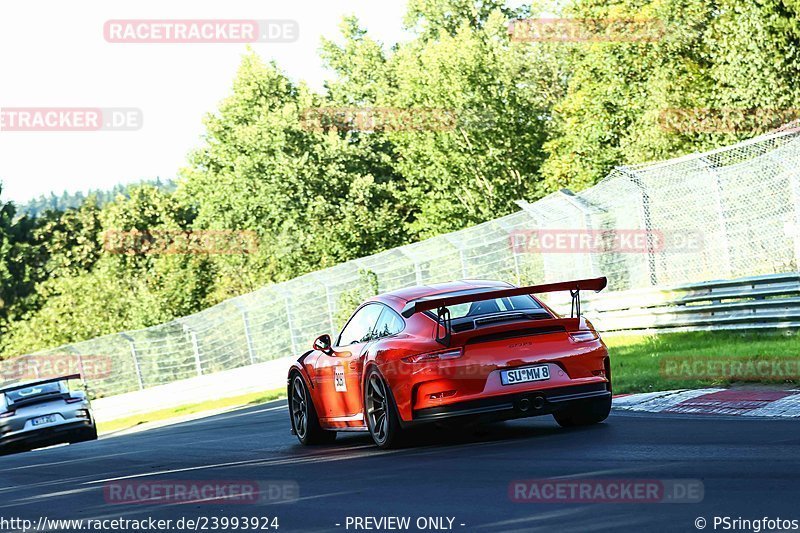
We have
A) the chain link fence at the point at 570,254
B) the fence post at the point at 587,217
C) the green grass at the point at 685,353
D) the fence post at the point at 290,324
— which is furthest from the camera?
the fence post at the point at 290,324

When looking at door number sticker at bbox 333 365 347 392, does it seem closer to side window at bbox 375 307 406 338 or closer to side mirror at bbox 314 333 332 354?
side mirror at bbox 314 333 332 354

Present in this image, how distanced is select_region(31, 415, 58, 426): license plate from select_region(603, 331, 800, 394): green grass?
925 centimetres

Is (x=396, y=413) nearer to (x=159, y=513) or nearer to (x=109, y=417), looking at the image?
(x=159, y=513)

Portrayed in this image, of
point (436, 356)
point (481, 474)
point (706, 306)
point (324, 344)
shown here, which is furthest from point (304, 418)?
point (706, 306)

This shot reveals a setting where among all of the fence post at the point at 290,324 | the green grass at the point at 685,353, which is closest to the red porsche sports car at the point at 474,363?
the green grass at the point at 685,353

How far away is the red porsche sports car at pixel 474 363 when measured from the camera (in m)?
9.88

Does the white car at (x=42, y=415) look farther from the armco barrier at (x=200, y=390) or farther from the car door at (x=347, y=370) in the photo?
the car door at (x=347, y=370)

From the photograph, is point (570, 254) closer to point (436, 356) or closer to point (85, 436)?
point (85, 436)

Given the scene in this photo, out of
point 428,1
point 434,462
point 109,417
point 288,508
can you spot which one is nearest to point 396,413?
point 434,462

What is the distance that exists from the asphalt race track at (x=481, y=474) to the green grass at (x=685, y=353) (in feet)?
7.27

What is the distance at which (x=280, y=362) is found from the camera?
3066 centimetres

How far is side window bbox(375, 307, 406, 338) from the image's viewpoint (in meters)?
10.7

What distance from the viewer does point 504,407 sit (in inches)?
388

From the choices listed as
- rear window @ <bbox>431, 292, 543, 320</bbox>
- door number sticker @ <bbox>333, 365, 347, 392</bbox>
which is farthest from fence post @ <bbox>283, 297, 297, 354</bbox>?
rear window @ <bbox>431, 292, 543, 320</bbox>
